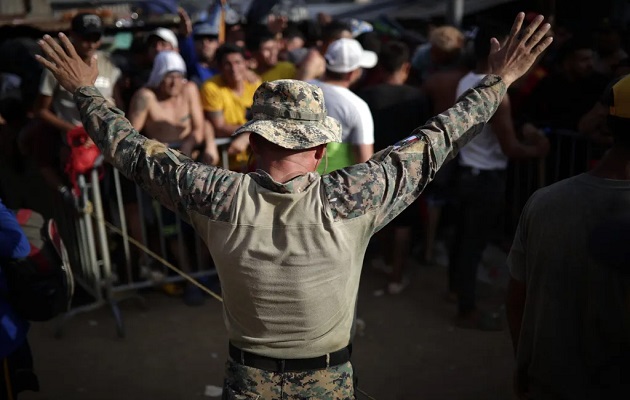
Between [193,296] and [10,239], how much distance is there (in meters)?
2.95

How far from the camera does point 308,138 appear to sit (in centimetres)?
241

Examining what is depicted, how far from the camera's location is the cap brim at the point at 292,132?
2379mm

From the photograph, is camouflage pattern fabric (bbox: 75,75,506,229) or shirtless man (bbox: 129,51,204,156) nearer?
camouflage pattern fabric (bbox: 75,75,506,229)

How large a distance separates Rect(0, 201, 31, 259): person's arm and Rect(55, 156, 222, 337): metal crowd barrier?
216cm

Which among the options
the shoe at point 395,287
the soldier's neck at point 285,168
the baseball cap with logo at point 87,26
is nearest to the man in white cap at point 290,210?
the soldier's neck at point 285,168

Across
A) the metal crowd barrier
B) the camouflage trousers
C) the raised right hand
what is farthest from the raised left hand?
the metal crowd barrier

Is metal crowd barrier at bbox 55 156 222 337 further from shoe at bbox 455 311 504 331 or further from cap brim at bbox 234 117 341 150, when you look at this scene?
cap brim at bbox 234 117 341 150

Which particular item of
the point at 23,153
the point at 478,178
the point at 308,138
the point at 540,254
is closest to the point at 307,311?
the point at 308,138

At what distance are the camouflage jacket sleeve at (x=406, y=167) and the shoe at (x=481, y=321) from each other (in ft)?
10.6

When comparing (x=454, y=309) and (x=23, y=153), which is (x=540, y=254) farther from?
(x=23, y=153)

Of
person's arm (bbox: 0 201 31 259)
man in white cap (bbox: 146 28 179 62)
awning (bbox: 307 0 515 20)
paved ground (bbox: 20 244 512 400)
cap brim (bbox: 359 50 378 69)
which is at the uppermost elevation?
awning (bbox: 307 0 515 20)

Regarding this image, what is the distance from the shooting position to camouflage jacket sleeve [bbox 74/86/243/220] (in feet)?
7.82

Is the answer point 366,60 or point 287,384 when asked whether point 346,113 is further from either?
point 287,384

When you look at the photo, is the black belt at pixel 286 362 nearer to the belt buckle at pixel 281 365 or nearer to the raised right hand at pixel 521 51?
the belt buckle at pixel 281 365
